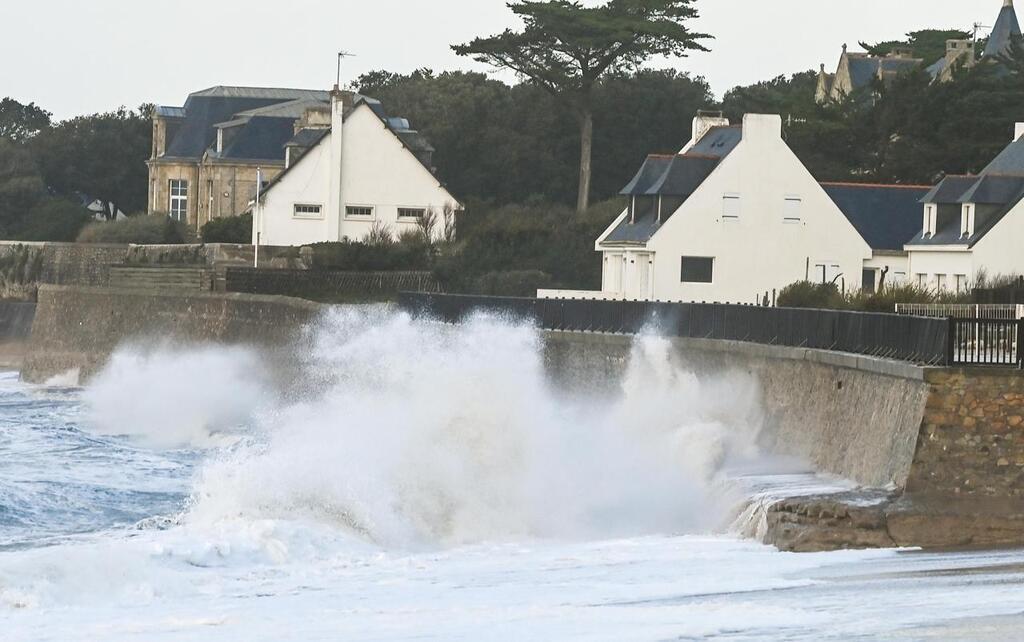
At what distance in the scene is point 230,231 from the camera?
5684cm

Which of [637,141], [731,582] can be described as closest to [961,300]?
[731,582]

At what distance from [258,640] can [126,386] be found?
29872 mm

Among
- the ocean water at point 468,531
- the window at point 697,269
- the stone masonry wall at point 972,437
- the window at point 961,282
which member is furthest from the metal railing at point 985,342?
the window at point 697,269

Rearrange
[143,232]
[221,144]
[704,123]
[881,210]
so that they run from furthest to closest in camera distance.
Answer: [221,144], [143,232], [704,123], [881,210]

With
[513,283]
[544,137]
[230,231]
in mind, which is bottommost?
[513,283]

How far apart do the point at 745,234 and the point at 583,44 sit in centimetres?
2130

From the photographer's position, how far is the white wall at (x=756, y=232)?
138 ft

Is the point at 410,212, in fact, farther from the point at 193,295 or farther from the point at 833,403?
the point at 833,403

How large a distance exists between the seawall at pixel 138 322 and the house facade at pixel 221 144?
38.3 ft

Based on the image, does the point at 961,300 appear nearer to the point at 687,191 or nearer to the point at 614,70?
the point at 687,191

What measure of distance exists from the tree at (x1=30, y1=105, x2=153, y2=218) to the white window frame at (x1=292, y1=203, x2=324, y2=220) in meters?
27.0

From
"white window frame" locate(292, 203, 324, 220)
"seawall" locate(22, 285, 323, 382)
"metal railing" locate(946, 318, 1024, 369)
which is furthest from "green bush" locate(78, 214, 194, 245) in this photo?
"metal railing" locate(946, 318, 1024, 369)

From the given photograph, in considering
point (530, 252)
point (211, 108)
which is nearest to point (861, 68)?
point (211, 108)

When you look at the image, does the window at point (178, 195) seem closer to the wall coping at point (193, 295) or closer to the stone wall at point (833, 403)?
the wall coping at point (193, 295)
